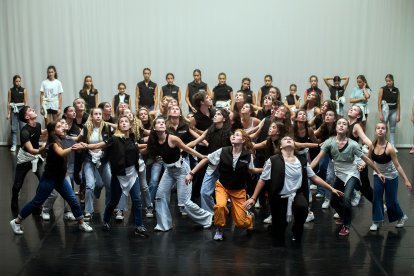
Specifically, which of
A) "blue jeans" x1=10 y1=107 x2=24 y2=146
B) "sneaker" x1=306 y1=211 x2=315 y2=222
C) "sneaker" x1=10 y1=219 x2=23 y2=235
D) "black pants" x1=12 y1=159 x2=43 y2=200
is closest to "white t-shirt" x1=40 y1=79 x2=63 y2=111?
"blue jeans" x1=10 y1=107 x2=24 y2=146

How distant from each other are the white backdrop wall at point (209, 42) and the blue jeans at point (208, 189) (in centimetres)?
696

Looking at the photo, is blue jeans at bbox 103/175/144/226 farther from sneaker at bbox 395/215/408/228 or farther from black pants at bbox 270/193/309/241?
sneaker at bbox 395/215/408/228

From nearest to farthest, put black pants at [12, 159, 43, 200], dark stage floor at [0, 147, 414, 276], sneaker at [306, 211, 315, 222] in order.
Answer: dark stage floor at [0, 147, 414, 276]
sneaker at [306, 211, 315, 222]
black pants at [12, 159, 43, 200]

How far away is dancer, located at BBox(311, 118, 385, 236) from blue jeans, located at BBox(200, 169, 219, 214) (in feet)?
3.84

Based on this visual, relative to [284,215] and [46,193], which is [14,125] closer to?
[46,193]

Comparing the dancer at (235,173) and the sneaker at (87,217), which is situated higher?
the dancer at (235,173)

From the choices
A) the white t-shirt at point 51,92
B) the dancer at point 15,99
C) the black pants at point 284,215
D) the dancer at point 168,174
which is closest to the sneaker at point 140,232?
the dancer at point 168,174

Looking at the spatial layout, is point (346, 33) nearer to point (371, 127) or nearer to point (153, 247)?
point (371, 127)

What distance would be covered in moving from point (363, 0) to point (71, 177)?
8.77 metres

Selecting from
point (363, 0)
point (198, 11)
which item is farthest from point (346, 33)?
point (198, 11)

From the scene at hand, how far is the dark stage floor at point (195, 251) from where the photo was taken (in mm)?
5727

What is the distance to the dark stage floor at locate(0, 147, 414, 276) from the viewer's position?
5.73 m

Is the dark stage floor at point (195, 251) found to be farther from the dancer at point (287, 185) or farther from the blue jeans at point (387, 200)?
the dancer at point (287, 185)

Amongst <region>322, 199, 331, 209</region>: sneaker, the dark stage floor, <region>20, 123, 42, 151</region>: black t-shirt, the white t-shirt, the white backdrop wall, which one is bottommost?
the dark stage floor
